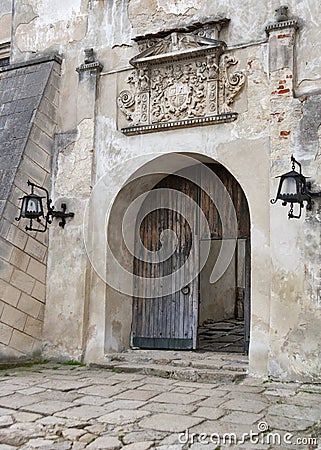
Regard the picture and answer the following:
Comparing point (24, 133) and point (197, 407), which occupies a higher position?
point (24, 133)

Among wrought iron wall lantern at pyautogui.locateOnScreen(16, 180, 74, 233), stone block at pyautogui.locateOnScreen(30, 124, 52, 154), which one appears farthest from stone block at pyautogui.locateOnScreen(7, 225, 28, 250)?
stone block at pyautogui.locateOnScreen(30, 124, 52, 154)

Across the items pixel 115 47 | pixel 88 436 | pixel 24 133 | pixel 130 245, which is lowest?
pixel 88 436

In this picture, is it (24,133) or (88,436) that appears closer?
(88,436)

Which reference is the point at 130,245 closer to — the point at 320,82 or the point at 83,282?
the point at 83,282

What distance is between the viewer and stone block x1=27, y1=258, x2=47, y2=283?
670 cm

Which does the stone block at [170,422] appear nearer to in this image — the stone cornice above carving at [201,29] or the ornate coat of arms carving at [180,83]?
the ornate coat of arms carving at [180,83]

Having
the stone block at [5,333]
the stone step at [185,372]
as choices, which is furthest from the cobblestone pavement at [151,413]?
the stone block at [5,333]

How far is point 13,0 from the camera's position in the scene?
784 centimetres

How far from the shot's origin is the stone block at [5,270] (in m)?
6.30

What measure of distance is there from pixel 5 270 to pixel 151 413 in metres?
2.83

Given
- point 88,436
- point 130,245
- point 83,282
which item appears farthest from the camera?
point 130,245

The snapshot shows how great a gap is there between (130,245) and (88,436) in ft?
11.9

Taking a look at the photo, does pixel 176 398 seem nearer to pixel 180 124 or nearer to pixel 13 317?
pixel 13 317

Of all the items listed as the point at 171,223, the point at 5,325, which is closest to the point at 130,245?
the point at 171,223
